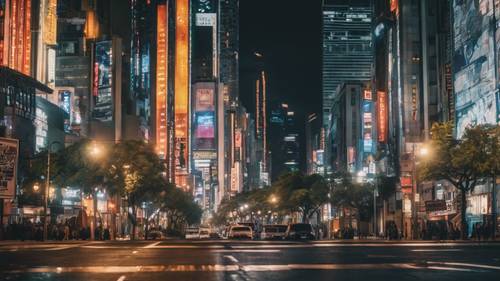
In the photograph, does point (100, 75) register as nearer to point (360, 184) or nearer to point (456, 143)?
point (360, 184)

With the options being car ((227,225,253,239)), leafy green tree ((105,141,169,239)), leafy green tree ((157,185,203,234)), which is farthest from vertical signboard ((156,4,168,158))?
car ((227,225,253,239))

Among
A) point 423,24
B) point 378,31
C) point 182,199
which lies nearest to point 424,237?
point 423,24

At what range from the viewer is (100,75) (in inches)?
5251

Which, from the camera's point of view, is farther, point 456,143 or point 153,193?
point 153,193

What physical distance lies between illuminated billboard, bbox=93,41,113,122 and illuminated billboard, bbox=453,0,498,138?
64.4 meters

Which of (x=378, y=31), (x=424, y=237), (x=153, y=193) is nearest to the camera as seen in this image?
(x=424, y=237)

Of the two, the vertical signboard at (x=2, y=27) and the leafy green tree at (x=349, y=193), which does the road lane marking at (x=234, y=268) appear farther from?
the leafy green tree at (x=349, y=193)

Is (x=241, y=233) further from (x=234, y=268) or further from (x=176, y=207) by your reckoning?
(x=176, y=207)

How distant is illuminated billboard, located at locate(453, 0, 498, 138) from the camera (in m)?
75.4

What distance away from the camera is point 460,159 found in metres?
60.3

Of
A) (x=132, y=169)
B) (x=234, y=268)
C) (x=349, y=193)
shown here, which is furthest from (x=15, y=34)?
(x=234, y=268)

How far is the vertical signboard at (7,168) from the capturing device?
41688mm

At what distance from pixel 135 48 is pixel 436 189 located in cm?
8374

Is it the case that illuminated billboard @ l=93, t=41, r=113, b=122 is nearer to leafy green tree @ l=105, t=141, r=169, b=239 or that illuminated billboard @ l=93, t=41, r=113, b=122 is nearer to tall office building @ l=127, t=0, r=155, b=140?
tall office building @ l=127, t=0, r=155, b=140
